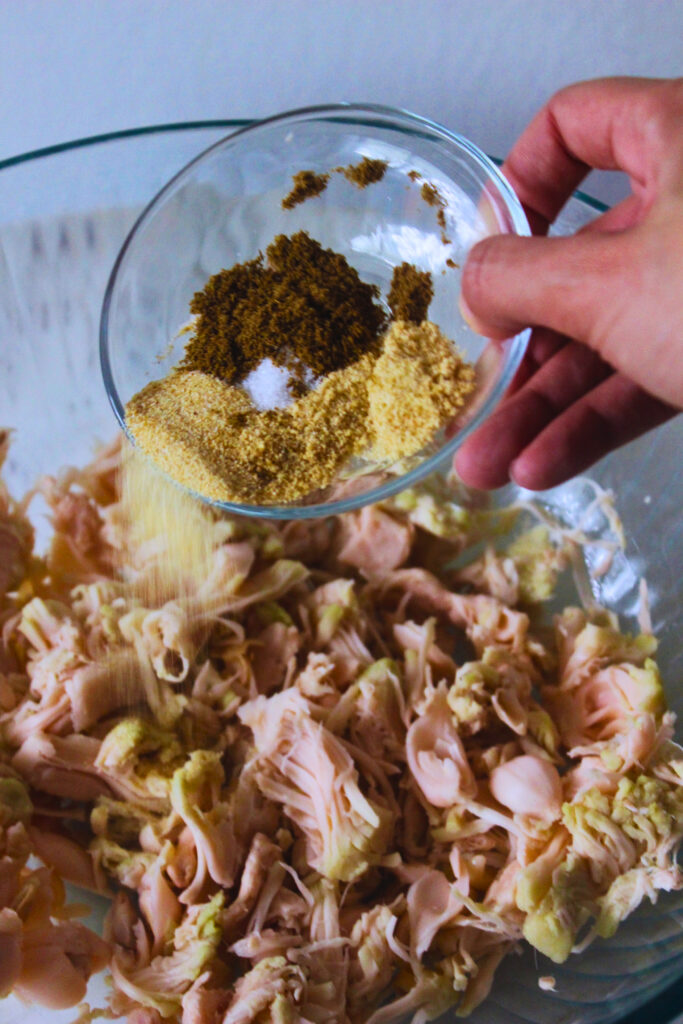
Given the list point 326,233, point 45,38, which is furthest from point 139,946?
point 45,38

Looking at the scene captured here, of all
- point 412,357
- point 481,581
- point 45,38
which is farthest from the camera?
point 45,38

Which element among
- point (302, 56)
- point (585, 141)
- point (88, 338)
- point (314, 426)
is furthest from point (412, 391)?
point (302, 56)

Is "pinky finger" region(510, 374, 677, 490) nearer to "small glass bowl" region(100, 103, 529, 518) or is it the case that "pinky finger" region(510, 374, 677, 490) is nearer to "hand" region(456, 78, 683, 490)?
"hand" region(456, 78, 683, 490)

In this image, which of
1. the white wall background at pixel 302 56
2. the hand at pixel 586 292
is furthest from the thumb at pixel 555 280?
the white wall background at pixel 302 56

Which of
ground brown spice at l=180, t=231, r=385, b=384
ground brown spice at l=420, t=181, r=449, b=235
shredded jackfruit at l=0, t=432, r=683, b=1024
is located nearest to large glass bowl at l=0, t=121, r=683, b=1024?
shredded jackfruit at l=0, t=432, r=683, b=1024

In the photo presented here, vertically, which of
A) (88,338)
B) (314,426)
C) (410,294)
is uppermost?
(410,294)

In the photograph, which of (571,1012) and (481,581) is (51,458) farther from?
(571,1012)

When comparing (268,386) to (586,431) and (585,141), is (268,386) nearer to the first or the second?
(586,431)
